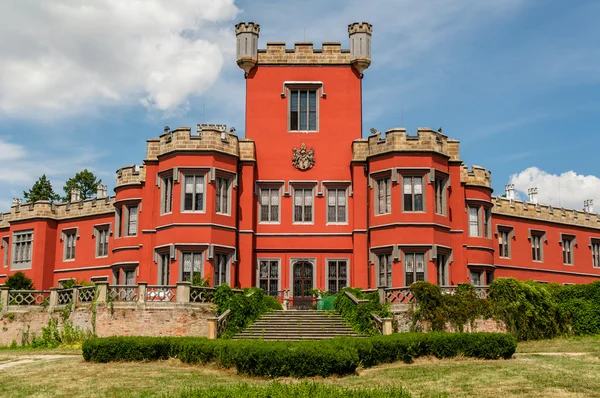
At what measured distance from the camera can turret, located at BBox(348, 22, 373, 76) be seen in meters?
37.8

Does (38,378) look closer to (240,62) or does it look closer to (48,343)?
(48,343)

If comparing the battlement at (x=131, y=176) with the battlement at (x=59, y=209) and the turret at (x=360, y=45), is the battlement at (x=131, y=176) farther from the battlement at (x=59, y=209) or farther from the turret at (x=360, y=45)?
the turret at (x=360, y=45)

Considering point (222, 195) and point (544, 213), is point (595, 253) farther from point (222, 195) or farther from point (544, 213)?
point (222, 195)

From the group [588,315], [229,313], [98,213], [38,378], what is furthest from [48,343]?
[588,315]

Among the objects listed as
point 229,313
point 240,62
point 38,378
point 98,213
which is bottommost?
point 38,378

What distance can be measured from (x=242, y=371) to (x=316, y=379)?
2.34m

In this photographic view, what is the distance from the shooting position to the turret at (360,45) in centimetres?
3775

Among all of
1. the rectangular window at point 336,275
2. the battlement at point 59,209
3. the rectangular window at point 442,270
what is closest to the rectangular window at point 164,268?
the rectangular window at point 336,275

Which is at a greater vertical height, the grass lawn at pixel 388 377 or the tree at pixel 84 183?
the tree at pixel 84 183

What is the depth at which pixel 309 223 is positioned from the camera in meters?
36.3

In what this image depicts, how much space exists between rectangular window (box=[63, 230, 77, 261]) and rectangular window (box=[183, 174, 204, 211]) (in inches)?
520

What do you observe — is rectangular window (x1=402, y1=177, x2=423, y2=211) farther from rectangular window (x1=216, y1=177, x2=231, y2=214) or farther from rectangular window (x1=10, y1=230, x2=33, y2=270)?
rectangular window (x1=10, y1=230, x2=33, y2=270)

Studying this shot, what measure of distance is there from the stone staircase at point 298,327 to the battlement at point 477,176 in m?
12.8

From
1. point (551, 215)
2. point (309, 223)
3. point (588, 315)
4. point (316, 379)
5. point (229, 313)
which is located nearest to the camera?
point (316, 379)
